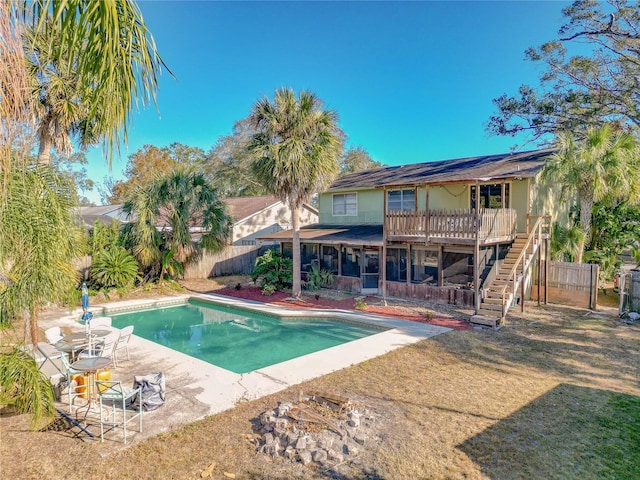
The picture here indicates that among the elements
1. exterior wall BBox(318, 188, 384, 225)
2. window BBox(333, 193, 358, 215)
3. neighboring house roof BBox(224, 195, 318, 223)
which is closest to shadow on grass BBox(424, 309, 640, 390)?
exterior wall BBox(318, 188, 384, 225)

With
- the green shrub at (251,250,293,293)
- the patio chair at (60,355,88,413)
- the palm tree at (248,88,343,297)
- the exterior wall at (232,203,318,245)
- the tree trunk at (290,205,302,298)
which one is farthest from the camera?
the exterior wall at (232,203,318,245)

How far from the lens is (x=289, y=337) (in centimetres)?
1288

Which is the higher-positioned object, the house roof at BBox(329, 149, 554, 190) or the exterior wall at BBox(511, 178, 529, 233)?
the house roof at BBox(329, 149, 554, 190)

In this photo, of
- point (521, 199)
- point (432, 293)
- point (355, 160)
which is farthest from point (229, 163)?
point (521, 199)

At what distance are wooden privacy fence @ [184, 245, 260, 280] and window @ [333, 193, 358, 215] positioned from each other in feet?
19.6

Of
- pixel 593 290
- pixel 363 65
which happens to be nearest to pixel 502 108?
pixel 363 65

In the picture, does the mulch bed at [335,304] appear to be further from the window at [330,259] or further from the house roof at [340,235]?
the window at [330,259]

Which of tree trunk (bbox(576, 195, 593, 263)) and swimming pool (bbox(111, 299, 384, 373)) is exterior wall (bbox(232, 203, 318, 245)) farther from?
tree trunk (bbox(576, 195, 593, 263))

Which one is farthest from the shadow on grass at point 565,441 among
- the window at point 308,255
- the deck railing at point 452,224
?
the window at point 308,255

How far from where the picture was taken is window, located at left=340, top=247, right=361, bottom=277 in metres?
18.8

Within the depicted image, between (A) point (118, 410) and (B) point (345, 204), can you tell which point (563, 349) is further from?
(B) point (345, 204)

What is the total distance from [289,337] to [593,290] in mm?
11046

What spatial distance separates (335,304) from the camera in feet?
52.9

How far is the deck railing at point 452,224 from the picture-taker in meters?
13.8
